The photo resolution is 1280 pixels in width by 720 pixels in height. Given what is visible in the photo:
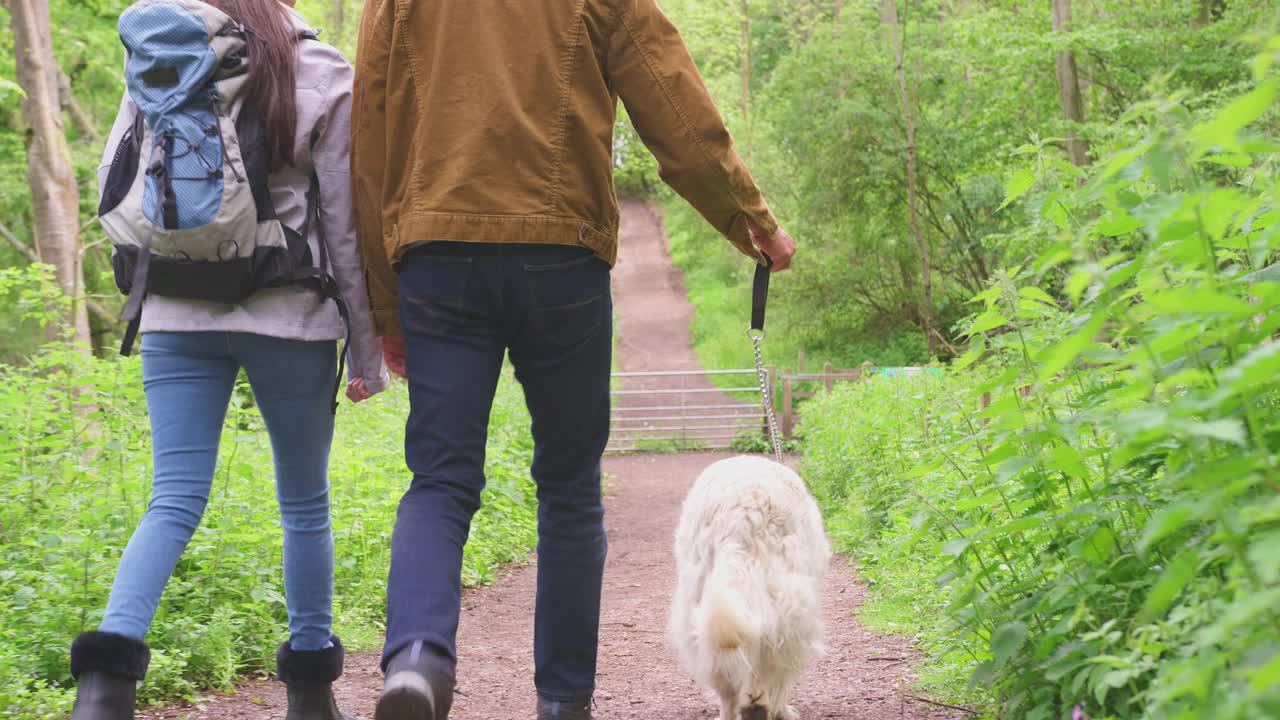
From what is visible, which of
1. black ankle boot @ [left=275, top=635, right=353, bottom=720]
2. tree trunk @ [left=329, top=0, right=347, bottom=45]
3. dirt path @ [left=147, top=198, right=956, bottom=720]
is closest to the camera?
black ankle boot @ [left=275, top=635, right=353, bottom=720]

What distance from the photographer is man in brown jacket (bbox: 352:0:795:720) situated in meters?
2.57

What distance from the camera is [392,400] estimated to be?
37.0 feet

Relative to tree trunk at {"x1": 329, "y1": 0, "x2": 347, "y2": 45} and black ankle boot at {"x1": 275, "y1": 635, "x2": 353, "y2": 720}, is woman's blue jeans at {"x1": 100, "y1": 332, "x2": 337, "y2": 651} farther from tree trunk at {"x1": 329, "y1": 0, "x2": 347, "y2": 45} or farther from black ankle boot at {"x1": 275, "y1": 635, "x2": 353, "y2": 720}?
tree trunk at {"x1": 329, "y1": 0, "x2": 347, "y2": 45}

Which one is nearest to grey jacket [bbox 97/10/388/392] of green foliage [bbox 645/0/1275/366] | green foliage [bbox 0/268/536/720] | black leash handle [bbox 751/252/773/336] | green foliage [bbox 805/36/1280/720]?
black leash handle [bbox 751/252/773/336]

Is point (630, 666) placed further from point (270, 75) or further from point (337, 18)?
point (337, 18)

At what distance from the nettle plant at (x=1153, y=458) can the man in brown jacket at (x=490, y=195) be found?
3.10 feet

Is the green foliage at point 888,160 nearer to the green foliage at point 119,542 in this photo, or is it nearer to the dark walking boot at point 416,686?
the green foliage at point 119,542

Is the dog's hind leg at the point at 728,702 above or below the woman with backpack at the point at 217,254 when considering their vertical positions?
below

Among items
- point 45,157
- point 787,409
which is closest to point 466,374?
point 45,157

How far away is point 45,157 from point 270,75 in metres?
8.84

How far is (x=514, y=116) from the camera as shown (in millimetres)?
2586

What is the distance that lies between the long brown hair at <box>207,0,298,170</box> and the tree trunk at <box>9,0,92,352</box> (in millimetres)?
8047

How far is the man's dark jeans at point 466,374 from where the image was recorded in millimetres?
2488

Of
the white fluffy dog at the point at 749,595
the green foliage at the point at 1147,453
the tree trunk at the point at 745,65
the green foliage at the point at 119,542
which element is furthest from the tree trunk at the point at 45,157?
the tree trunk at the point at 745,65
